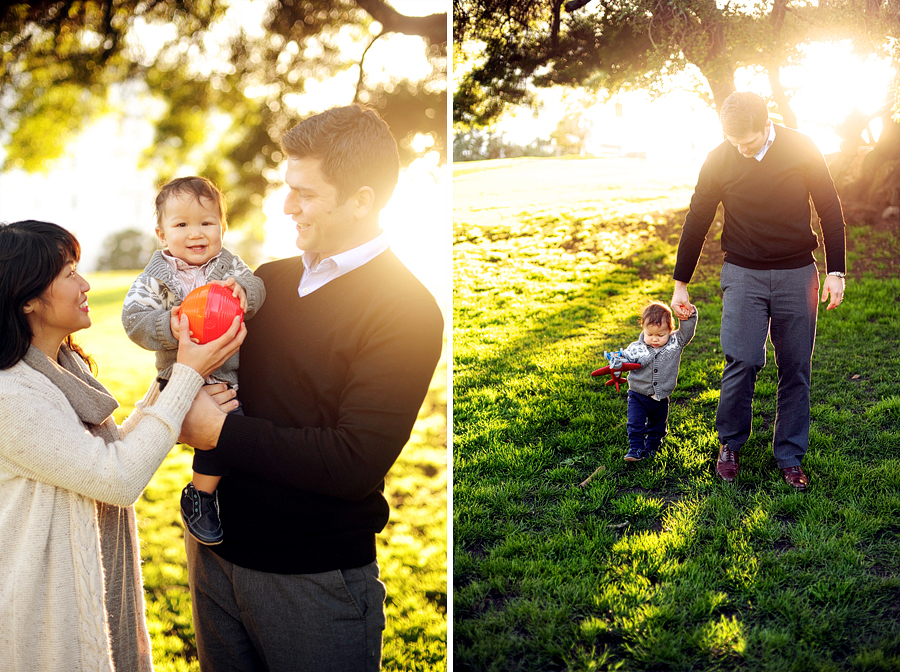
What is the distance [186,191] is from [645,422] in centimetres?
232

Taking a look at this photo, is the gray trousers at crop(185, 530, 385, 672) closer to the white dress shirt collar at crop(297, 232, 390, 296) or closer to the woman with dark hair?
the woman with dark hair

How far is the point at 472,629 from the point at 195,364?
132 cm

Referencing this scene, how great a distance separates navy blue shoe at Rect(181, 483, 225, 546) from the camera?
1.49 m

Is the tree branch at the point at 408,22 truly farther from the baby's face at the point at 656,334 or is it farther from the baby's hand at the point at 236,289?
the baby's hand at the point at 236,289

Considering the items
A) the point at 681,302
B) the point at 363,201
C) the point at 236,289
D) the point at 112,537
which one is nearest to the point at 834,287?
A: the point at 681,302

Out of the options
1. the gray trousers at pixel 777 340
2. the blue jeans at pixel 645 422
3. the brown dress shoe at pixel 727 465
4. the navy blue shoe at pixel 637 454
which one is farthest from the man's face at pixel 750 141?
the navy blue shoe at pixel 637 454

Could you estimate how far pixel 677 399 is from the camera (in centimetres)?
377

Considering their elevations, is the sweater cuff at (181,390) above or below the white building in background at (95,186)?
below

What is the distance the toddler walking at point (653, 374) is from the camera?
3.01m

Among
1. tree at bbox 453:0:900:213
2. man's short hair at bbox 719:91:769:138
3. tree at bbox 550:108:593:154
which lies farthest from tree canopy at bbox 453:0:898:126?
man's short hair at bbox 719:91:769:138

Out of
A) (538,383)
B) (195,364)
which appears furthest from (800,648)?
(538,383)

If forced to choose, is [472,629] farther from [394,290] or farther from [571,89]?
[571,89]

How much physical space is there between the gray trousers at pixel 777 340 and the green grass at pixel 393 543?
66.1 inches

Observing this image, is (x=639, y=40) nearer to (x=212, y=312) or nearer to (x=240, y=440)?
(x=212, y=312)
